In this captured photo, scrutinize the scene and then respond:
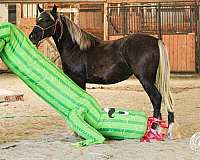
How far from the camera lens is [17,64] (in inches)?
181

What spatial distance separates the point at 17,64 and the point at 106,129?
3.79 ft

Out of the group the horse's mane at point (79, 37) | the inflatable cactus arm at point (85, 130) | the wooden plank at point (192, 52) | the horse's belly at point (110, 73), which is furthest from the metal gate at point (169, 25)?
the inflatable cactus arm at point (85, 130)

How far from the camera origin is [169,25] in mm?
16969

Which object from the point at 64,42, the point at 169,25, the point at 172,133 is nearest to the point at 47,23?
the point at 64,42

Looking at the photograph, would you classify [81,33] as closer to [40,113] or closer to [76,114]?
[76,114]

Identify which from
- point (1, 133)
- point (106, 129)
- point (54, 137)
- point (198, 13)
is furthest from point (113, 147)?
point (198, 13)

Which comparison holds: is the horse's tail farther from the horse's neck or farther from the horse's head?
the horse's head

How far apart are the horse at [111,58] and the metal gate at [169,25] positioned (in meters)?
11.3

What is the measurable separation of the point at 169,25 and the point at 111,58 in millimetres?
12177

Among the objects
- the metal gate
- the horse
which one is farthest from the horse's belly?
the metal gate

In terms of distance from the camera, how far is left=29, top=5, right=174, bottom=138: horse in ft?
16.4

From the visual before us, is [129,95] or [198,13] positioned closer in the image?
[129,95]

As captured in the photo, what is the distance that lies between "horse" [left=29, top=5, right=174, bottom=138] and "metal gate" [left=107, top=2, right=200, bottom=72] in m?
11.3

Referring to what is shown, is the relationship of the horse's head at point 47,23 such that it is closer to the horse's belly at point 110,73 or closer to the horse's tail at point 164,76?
the horse's belly at point 110,73
